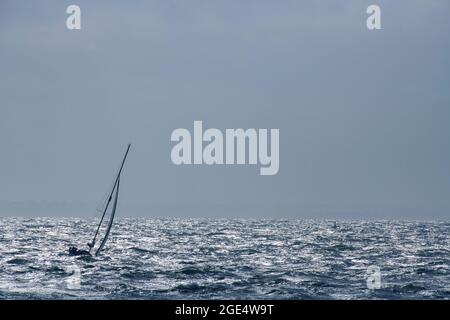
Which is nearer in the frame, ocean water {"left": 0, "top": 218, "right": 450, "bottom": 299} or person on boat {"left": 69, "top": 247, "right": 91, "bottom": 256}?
ocean water {"left": 0, "top": 218, "right": 450, "bottom": 299}

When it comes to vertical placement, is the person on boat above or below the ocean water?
below

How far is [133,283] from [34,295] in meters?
7.38

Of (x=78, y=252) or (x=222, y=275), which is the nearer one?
(x=222, y=275)

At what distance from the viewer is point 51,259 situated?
6084cm

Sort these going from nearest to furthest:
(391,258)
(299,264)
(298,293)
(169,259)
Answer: (298,293)
(299,264)
(169,259)
(391,258)

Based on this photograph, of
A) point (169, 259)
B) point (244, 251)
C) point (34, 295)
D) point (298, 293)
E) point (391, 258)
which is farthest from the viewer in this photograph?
point (244, 251)

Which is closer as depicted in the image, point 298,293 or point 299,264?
point 298,293

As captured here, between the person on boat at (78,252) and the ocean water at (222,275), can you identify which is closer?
the ocean water at (222,275)

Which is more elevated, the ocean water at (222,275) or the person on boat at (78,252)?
the ocean water at (222,275)

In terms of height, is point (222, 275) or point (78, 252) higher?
point (222, 275)
